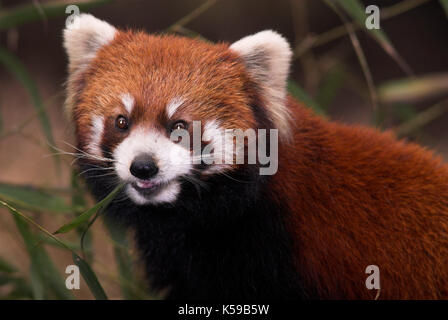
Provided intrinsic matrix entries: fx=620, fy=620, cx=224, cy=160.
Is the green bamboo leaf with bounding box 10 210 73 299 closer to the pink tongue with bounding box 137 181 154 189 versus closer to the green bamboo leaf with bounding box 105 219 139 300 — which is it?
the green bamboo leaf with bounding box 105 219 139 300

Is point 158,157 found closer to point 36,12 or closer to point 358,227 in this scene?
point 358,227

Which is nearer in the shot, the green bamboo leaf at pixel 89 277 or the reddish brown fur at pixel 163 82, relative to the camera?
the reddish brown fur at pixel 163 82

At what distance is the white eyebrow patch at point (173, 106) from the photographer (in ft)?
7.10

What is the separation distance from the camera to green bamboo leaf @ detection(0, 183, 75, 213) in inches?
110

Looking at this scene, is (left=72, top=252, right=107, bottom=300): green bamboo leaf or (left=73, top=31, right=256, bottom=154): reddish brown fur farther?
(left=72, top=252, right=107, bottom=300): green bamboo leaf

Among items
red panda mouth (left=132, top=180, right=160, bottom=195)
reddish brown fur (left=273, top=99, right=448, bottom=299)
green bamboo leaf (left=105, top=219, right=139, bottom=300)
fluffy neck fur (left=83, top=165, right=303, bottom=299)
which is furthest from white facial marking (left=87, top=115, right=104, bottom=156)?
green bamboo leaf (left=105, top=219, right=139, bottom=300)

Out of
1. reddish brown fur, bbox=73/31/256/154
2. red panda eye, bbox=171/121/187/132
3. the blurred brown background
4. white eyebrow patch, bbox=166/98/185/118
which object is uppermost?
the blurred brown background

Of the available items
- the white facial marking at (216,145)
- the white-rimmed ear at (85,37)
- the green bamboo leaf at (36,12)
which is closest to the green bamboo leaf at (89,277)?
the white facial marking at (216,145)

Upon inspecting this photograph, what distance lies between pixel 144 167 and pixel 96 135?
356mm

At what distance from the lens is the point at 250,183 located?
89.7 inches

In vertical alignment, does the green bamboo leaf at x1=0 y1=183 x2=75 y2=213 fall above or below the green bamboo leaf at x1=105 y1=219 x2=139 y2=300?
above

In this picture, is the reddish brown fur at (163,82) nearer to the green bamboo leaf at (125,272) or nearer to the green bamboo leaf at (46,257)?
the green bamboo leaf at (46,257)

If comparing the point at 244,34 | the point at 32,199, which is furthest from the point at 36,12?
the point at 244,34

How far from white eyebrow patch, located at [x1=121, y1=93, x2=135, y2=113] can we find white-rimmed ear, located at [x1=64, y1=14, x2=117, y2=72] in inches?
13.6
